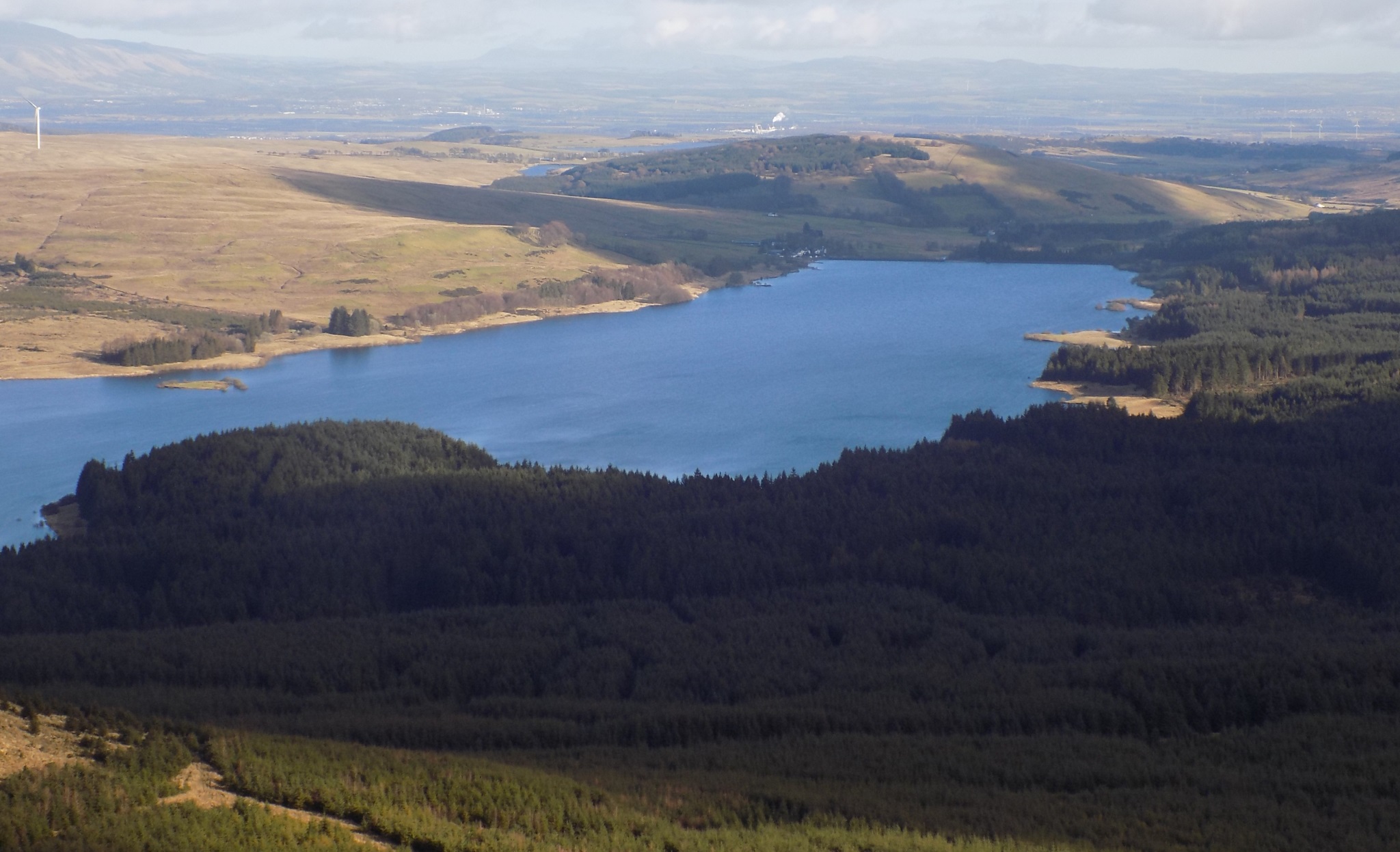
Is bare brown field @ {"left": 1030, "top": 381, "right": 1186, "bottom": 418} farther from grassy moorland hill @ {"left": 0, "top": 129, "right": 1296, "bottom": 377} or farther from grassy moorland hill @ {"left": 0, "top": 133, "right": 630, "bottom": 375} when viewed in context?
grassy moorland hill @ {"left": 0, "top": 133, "right": 630, "bottom": 375}

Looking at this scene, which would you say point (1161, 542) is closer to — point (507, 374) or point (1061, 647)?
point (1061, 647)

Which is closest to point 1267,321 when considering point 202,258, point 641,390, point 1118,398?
point 1118,398

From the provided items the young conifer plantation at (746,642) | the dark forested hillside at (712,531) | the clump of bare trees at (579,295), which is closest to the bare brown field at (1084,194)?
the clump of bare trees at (579,295)

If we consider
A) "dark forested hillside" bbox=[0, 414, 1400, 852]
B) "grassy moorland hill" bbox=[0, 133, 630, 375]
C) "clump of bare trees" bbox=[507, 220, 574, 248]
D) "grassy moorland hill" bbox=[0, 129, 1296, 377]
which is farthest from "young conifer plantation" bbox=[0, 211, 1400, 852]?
"clump of bare trees" bbox=[507, 220, 574, 248]

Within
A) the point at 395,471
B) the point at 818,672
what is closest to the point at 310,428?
the point at 395,471

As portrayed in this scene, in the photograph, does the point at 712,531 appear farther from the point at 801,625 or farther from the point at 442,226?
the point at 442,226

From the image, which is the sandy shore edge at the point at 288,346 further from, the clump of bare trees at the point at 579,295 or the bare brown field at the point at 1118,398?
the bare brown field at the point at 1118,398
